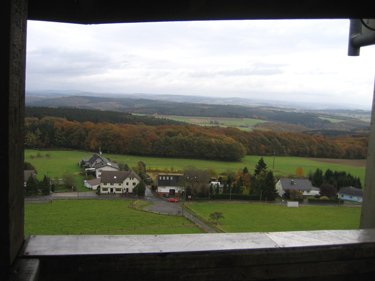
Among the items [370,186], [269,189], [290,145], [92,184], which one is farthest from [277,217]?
[290,145]

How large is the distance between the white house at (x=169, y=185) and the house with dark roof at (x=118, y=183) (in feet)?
5.44

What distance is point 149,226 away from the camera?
42.7 ft

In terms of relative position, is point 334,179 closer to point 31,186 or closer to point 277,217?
point 277,217

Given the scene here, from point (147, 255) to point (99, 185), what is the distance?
21077 millimetres

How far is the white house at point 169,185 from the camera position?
21.2m

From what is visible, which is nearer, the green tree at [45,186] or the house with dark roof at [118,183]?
the green tree at [45,186]

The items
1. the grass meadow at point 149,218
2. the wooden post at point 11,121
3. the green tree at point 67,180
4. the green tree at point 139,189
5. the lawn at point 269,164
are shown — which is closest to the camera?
the wooden post at point 11,121

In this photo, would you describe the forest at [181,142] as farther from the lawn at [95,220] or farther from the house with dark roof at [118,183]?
the lawn at [95,220]

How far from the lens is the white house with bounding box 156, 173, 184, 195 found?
69.5ft

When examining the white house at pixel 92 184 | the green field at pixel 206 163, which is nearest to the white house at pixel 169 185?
the green field at pixel 206 163

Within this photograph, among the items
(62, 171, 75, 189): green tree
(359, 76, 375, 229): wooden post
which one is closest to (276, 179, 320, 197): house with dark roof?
(62, 171, 75, 189): green tree

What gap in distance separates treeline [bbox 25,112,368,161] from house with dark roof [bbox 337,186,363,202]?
5.67m

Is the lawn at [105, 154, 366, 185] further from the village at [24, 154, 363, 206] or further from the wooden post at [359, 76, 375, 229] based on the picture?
the wooden post at [359, 76, 375, 229]

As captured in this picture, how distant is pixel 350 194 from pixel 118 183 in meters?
17.4
